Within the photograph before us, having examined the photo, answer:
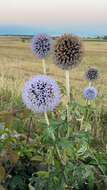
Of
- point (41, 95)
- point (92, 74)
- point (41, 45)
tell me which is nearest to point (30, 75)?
point (92, 74)

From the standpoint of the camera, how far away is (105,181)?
217 centimetres

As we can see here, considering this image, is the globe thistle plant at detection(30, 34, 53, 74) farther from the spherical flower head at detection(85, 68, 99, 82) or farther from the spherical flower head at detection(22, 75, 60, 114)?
the spherical flower head at detection(85, 68, 99, 82)

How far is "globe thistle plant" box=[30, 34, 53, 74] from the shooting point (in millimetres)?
2916

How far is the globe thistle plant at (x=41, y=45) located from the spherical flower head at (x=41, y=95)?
3.95 feet

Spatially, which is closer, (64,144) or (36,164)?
(64,144)

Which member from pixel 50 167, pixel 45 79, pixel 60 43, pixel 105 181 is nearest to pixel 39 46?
pixel 60 43

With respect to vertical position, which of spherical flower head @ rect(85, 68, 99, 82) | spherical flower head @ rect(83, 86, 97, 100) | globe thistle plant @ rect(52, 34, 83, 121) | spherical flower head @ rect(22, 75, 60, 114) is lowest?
spherical flower head @ rect(83, 86, 97, 100)

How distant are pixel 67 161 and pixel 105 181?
0.48 metres

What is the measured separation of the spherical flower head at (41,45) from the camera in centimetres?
292

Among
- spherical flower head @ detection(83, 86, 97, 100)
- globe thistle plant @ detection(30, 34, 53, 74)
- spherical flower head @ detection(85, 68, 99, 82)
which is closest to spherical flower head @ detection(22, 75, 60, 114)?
globe thistle plant @ detection(30, 34, 53, 74)

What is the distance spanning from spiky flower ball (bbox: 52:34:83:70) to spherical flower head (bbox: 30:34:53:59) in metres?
0.53

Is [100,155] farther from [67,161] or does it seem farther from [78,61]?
[78,61]

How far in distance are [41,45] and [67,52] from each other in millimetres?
758

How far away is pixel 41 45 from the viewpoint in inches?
117
